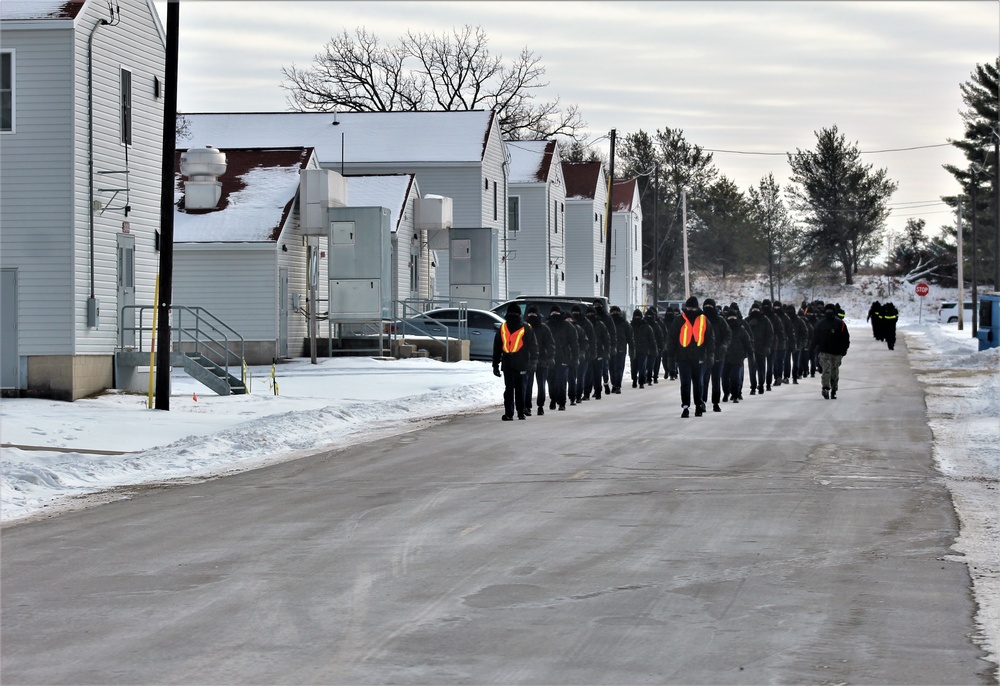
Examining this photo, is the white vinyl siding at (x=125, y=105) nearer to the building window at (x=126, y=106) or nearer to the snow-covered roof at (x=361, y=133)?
the building window at (x=126, y=106)

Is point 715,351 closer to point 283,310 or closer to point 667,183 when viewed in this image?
point 283,310

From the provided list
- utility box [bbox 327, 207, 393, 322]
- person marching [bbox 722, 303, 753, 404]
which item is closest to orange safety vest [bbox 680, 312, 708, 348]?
person marching [bbox 722, 303, 753, 404]

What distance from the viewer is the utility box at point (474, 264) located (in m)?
47.0

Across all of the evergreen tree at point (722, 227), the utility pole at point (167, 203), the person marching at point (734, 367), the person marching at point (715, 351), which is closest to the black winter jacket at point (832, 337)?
the person marching at point (734, 367)

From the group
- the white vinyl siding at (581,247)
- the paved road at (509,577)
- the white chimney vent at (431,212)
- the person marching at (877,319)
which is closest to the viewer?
the paved road at (509,577)

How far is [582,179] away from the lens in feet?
224

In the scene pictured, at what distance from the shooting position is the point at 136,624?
725cm

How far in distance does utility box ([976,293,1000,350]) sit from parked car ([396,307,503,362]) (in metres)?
16.1

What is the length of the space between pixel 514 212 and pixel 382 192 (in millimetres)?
15562

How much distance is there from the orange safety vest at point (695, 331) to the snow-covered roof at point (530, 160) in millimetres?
37741

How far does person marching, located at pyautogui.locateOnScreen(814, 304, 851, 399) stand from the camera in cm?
2520

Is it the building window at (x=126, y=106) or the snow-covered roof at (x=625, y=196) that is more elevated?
the snow-covered roof at (x=625, y=196)

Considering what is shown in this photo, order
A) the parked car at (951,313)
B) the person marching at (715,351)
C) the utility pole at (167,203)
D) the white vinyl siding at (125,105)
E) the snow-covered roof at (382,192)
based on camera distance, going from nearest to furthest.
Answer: the utility pole at (167,203) → the person marching at (715,351) → the white vinyl siding at (125,105) → the snow-covered roof at (382,192) → the parked car at (951,313)

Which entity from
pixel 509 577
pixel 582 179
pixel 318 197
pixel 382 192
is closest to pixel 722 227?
pixel 582 179
